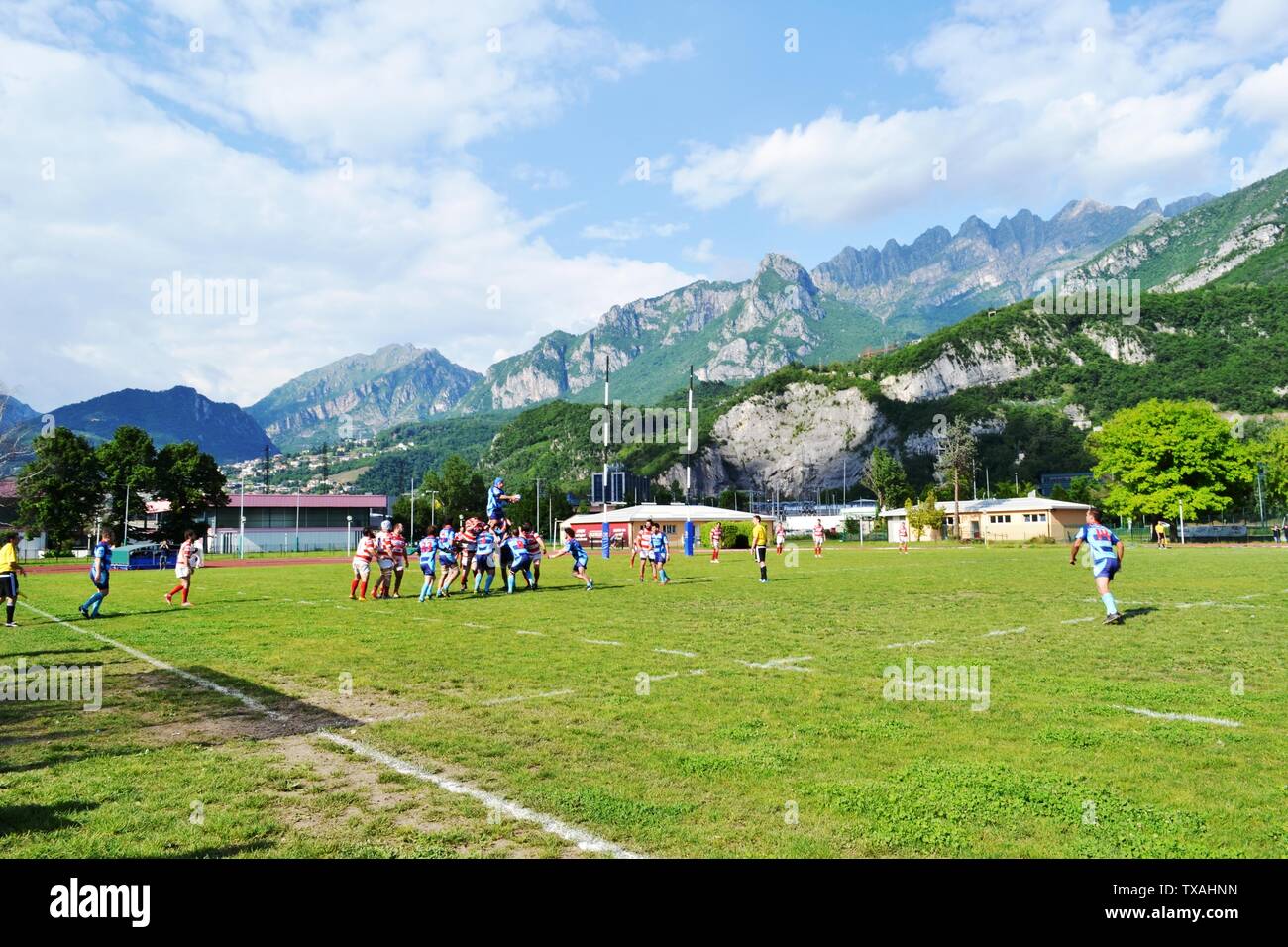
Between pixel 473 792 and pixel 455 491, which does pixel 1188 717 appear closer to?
pixel 473 792

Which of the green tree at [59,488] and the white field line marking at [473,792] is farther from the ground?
A: the green tree at [59,488]

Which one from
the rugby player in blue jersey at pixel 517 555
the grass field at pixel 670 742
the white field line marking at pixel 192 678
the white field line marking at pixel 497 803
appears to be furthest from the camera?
the rugby player in blue jersey at pixel 517 555

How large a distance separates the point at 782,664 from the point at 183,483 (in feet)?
295

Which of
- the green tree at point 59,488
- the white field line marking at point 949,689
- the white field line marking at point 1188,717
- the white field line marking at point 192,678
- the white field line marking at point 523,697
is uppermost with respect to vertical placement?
the green tree at point 59,488

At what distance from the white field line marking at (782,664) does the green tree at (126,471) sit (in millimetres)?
84497

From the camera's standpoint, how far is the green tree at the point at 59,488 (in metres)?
72.1

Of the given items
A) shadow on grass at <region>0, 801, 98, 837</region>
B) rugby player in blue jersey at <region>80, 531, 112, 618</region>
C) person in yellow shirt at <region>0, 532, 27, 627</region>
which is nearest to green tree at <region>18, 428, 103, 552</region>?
rugby player in blue jersey at <region>80, 531, 112, 618</region>

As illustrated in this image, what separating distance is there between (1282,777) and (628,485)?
17246 cm

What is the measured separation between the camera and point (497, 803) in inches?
213

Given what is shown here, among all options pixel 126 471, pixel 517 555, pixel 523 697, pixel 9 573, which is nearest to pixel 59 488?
pixel 126 471

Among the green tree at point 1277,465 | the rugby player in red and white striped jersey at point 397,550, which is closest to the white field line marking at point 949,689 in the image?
the rugby player in red and white striped jersey at point 397,550

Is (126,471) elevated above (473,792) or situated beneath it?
elevated above

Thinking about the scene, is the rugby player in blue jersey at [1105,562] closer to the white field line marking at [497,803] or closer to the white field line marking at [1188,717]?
the white field line marking at [1188,717]
